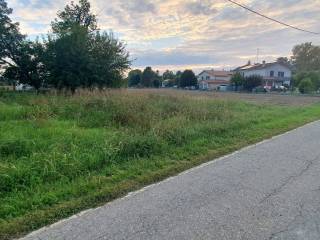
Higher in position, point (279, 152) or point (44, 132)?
point (44, 132)

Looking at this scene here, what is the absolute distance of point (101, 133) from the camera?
7.71 meters

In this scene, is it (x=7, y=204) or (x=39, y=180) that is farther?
(x=39, y=180)

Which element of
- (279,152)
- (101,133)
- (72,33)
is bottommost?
(279,152)

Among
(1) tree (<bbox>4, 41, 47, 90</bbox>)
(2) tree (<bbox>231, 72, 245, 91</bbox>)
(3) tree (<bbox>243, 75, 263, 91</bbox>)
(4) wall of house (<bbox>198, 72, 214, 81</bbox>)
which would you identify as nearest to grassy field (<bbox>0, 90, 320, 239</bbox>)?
(1) tree (<bbox>4, 41, 47, 90</bbox>)

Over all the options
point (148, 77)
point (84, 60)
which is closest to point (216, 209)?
point (84, 60)

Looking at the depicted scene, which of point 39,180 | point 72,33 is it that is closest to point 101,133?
point 39,180

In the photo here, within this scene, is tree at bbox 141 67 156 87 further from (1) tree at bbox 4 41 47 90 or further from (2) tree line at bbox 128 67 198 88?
(1) tree at bbox 4 41 47 90

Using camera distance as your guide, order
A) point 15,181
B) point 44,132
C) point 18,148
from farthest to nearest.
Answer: point 44,132 < point 18,148 < point 15,181

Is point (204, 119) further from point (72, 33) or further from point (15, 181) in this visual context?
point (72, 33)

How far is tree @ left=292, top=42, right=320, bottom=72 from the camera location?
95.2 meters

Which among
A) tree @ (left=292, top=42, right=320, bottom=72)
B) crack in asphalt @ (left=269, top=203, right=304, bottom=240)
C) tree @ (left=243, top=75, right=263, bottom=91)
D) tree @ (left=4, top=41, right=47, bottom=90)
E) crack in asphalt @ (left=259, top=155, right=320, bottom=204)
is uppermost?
tree @ (left=292, top=42, right=320, bottom=72)

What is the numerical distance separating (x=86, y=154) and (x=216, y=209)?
2909 mm

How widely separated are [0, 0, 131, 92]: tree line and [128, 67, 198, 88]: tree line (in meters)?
44.8

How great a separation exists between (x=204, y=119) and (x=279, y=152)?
4045mm
